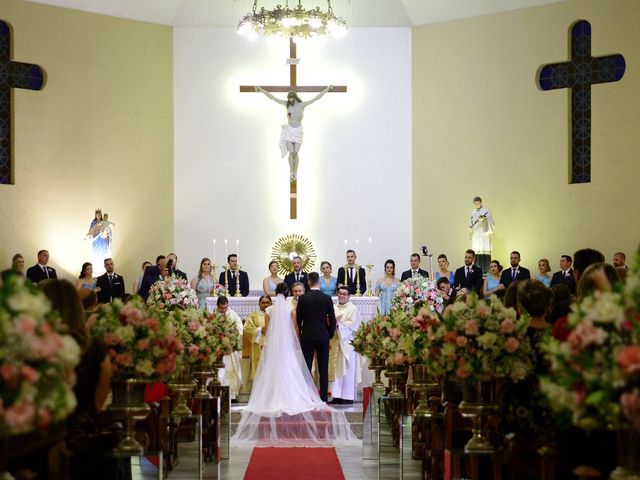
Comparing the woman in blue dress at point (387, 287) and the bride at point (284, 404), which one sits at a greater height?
the woman in blue dress at point (387, 287)

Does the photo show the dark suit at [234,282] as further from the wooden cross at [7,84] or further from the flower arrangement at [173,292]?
the wooden cross at [7,84]

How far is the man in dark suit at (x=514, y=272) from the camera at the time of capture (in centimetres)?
1750

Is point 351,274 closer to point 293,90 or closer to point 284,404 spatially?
point 293,90

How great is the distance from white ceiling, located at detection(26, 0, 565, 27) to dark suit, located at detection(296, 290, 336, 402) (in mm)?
Answer: 7194

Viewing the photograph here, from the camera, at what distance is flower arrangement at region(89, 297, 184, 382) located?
255 inches

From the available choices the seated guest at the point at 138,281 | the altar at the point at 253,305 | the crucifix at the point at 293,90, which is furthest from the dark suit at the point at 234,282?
the crucifix at the point at 293,90

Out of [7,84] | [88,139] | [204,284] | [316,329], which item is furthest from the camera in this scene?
[88,139]

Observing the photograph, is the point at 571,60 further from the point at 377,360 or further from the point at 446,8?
the point at 377,360

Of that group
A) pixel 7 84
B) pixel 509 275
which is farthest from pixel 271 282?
pixel 7 84

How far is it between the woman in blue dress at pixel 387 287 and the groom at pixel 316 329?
340 cm

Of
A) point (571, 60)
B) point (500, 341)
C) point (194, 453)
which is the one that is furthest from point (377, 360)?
point (571, 60)

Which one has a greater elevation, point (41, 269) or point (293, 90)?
point (293, 90)

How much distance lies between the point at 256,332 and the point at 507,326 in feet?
28.7

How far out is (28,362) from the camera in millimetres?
4039
